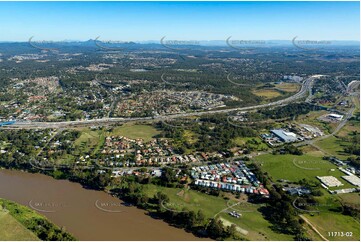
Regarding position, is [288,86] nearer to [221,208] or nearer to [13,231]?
[221,208]

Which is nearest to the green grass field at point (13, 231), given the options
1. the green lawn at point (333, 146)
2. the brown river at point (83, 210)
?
the brown river at point (83, 210)

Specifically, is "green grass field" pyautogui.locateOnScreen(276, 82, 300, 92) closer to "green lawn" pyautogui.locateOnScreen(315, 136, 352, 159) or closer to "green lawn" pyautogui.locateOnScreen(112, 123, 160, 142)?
"green lawn" pyautogui.locateOnScreen(315, 136, 352, 159)

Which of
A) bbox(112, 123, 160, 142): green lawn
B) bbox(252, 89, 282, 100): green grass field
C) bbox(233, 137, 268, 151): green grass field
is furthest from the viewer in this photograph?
bbox(252, 89, 282, 100): green grass field

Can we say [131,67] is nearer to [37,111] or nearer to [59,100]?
[59,100]

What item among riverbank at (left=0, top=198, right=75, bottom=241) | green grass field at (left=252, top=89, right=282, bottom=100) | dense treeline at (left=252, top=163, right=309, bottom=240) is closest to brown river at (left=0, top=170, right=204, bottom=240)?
riverbank at (left=0, top=198, right=75, bottom=241)

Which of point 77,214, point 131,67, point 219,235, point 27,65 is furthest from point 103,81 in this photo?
point 219,235

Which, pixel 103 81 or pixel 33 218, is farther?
pixel 103 81

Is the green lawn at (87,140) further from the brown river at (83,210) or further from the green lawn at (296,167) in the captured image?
the green lawn at (296,167)
